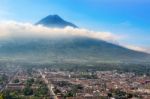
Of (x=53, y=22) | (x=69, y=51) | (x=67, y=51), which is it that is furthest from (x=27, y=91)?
(x=53, y=22)

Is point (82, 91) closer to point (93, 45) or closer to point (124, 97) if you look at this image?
point (124, 97)

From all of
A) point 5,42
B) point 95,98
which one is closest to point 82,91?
point 95,98

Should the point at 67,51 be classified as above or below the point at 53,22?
below

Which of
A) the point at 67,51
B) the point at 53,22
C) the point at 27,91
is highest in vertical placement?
the point at 53,22

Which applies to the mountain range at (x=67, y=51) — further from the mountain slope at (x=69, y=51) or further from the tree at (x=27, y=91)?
the tree at (x=27, y=91)

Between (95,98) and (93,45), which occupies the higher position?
(93,45)

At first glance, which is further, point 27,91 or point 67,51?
point 67,51

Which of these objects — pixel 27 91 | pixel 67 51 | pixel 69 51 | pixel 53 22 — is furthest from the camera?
pixel 53 22

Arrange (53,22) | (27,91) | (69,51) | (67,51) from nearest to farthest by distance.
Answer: (27,91), (69,51), (67,51), (53,22)

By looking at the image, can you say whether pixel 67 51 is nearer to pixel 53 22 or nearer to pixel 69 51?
pixel 69 51
